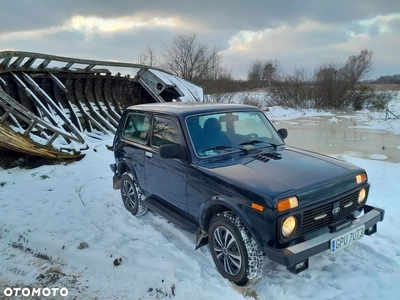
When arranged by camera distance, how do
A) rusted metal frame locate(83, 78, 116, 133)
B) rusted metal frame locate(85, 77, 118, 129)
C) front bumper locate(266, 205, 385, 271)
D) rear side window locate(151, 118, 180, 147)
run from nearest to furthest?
front bumper locate(266, 205, 385, 271) → rear side window locate(151, 118, 180, 147) → rusted metal frame locate(83, 78, 116, 133) → rusted metal frame locate(85, 77, 118, 129)

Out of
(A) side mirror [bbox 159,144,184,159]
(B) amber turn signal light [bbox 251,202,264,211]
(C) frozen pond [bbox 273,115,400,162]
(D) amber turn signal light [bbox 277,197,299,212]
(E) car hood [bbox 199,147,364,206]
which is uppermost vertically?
(A) side mirror [bbox 159,144,184,159]

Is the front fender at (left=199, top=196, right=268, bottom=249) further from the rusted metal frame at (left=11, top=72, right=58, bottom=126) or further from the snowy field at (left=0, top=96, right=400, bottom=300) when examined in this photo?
the rusted metal frame at (left=11, top=72, right=58, bottom=126)

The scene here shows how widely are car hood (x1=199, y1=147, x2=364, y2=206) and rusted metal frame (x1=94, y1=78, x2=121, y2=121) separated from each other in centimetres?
925

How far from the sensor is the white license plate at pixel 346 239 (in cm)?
272

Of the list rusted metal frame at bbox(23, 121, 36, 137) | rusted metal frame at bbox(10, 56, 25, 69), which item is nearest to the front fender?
rusted metal frame at bbox(23, 121, 36, 137)

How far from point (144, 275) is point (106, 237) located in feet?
3.76

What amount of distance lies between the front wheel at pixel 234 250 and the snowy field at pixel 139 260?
14cm

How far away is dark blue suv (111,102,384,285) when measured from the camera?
2604mm

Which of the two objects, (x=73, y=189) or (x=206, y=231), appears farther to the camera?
(x=73, y=189)

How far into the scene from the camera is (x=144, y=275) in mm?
3109

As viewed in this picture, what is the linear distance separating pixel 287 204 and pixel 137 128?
2.88 metres

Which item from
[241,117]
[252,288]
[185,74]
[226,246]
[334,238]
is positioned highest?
[185,74]

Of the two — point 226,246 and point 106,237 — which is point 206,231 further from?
point 106,237

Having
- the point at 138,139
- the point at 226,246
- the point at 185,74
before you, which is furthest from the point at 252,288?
the point at 185,74
